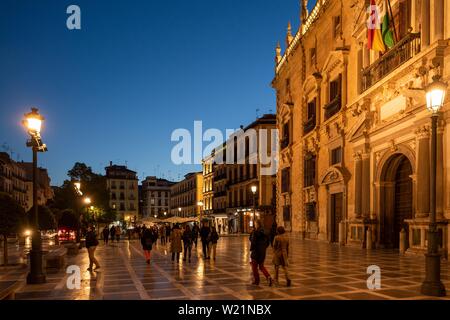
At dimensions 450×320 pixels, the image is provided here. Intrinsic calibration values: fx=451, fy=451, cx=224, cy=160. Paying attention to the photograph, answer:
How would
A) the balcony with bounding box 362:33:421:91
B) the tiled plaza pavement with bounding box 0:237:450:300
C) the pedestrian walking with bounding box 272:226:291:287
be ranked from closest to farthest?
1. the tiled plaza pavement with bounding box 0:237:450:300
2. the pedestrian walking with bounding box 272:226:291:287
3. the balcony with bounding box 362:33:421:91

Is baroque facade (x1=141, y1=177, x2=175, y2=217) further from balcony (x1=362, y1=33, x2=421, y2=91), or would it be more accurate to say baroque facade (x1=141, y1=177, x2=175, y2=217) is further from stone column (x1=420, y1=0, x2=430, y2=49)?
stone column (x1=420, y1=0, x2=430, y2=49)

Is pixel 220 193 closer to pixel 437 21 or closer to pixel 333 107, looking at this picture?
pixel 333 107

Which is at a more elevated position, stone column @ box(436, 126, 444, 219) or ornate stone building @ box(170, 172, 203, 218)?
stone column @ box(436, 126, 444, 219)

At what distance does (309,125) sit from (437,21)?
16.4 m

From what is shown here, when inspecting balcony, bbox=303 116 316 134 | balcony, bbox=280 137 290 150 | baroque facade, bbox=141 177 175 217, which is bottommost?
baroque facade, bbox=141 177 175 217

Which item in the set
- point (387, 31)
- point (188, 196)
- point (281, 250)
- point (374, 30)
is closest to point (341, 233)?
point (374, 30)

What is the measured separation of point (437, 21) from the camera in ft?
53.8

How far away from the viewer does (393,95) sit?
64.3 ft

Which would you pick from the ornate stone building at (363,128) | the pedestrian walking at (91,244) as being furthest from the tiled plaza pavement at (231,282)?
the ornate stone building at (363,128)

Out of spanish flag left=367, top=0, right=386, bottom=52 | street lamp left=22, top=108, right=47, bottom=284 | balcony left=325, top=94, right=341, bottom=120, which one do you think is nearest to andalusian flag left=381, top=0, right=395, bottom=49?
spanish flag left=367, top=0, right=386, bottom=52

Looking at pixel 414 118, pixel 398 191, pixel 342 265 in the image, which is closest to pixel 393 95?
pixel 414 118

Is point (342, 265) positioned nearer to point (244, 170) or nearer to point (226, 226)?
point (244, 170)

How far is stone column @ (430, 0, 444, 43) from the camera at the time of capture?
53.3 feet

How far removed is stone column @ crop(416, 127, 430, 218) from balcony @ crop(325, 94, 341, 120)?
970 cm
